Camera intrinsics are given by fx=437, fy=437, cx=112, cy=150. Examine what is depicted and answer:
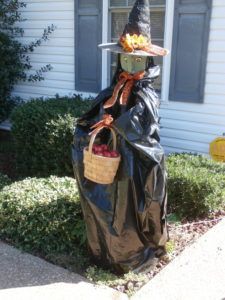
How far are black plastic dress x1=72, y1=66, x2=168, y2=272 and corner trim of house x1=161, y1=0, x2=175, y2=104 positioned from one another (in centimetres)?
269

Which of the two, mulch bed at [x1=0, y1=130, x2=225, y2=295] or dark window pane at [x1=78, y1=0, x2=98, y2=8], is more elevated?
dark window pane at [x1=78, y1=0, x2=98, y2=8]

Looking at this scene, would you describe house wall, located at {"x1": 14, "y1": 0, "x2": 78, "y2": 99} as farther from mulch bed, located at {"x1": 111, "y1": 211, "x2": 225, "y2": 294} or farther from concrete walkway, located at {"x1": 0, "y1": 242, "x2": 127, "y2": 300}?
concrete walkway, located at {"x1": 0, "y1": 242, "x2": 127, "y2": 300}

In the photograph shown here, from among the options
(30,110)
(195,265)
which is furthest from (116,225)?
(30,110)

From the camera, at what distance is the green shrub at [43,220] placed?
389 cm

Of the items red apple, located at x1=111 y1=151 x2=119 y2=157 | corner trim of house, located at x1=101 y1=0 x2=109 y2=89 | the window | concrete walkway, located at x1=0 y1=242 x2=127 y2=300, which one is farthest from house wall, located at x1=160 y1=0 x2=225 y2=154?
concrete walkway, located at x1=0 y1=242 x2=127 y2=300

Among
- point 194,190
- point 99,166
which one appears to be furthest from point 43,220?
point 194,190

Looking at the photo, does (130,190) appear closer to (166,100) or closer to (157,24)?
(166,100)

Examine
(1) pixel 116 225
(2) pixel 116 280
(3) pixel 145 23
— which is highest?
(3) pixel 145 23

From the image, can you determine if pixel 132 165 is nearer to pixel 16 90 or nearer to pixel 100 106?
pixel 100 106

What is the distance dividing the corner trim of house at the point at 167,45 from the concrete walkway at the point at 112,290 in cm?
280

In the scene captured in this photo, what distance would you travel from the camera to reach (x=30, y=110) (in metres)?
5.87

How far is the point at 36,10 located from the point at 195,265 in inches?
218

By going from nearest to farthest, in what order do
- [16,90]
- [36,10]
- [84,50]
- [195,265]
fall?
[195,265] → [84,50] → [36,10] → [16,90]

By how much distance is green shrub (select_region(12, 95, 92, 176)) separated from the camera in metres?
5.55
